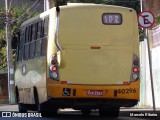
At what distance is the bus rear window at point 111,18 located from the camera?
14.2m

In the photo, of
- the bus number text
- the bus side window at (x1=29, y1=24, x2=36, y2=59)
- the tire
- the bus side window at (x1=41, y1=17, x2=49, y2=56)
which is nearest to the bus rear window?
the bus side window at (x1=41, y1=17, x2=49, y2=56)

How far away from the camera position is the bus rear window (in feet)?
46.7

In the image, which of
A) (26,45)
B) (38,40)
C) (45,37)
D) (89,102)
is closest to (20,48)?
(26,45)

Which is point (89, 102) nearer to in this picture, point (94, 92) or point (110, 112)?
point (94, 92)

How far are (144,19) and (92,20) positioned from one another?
2.73m

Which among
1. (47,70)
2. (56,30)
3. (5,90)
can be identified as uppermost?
(56,30)

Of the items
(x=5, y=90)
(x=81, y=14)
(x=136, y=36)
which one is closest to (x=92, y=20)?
(x=81, y=14)

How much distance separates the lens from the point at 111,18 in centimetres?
1430

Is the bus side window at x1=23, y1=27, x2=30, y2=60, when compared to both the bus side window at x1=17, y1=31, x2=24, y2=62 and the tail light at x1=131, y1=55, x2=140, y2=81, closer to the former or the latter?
the bus side window at x1=17, y1=31, x2=24, y2=62

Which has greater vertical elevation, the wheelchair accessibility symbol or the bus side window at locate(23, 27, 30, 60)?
the bus side window at locate(23, 27, 30, 60)

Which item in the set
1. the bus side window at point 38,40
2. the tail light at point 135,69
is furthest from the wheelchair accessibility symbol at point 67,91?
the bus side window at point 38,40

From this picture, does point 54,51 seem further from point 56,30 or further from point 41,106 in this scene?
point 41,106

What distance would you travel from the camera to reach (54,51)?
45.4ft

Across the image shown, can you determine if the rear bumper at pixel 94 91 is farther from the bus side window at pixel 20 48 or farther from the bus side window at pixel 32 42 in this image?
the bus side window at pixel 20 48
